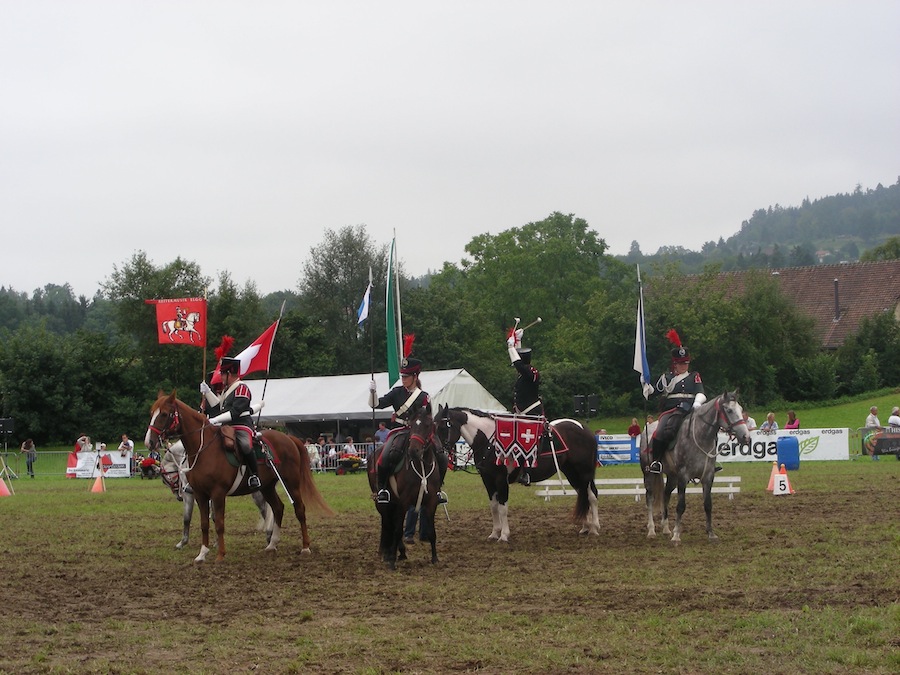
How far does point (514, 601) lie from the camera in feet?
34.9

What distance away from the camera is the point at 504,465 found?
15.8 m

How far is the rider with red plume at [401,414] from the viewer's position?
13.5 m

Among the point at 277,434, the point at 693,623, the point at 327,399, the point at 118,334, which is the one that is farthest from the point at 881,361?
the point at 693,623

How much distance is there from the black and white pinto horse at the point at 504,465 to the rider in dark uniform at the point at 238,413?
2.76 meters

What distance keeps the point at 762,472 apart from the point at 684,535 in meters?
15.9

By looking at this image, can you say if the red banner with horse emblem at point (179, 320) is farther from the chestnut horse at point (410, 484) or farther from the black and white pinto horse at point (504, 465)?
the chestnut horse at point (410, 484)

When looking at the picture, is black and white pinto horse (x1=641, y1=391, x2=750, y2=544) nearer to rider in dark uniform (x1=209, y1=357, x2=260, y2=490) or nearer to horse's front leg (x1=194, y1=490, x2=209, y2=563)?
rider in dark uniform (x1=209, y1=357, x2=260, y2=490)

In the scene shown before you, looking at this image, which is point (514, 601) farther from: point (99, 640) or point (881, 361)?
point (881, 361)

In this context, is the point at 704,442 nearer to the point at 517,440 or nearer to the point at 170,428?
the point at 517,440

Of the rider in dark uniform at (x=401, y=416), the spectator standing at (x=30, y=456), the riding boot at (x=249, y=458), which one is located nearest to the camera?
the rider in dark uniform at (x=401, y=416)

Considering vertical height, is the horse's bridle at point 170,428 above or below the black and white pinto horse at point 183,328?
below

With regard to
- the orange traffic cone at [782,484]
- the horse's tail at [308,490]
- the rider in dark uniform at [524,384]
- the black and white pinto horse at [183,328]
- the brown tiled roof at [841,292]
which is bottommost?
the orange traffic cone at [782,484]

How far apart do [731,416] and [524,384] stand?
328 cm

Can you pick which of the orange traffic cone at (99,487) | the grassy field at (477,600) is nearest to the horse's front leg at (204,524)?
the grassy field at (477,600)
